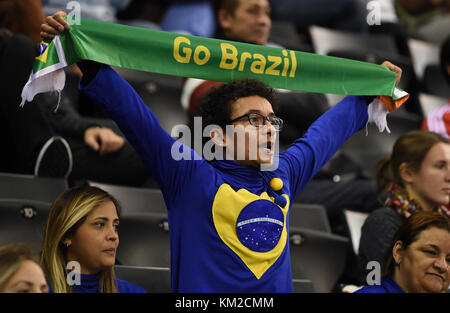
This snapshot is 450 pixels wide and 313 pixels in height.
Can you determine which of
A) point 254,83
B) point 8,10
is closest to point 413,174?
point 254,83

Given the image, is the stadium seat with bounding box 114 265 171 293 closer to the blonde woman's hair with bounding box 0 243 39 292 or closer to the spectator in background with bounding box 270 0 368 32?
the blonde woman's hair with bounding box 0 243 39 292

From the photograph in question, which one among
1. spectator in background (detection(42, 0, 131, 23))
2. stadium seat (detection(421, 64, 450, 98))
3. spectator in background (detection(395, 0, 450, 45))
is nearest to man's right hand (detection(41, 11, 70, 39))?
spectator in background (detection(42, 0, 131, 23))

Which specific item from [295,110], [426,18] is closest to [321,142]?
[295,110]

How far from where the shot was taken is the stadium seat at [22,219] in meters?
2.43

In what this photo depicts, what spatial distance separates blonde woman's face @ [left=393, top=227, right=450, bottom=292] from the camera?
2.13 metres

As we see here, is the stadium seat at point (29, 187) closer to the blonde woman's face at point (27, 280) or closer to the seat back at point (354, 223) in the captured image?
the blonde woman's face at point (27, 280)

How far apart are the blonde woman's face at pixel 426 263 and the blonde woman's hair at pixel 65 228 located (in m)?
0.84

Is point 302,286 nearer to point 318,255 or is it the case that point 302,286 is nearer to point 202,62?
point 318,255

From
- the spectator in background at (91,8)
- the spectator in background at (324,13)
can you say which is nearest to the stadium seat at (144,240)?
the spectator in background at (91,8)

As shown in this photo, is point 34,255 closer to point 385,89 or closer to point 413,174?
point 385,89

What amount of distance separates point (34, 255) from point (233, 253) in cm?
50

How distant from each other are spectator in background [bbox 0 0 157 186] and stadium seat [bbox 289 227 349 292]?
2.41 feet

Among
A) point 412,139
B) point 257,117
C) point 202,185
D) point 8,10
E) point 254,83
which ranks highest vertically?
point 8,10

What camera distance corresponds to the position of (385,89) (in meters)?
2.37
